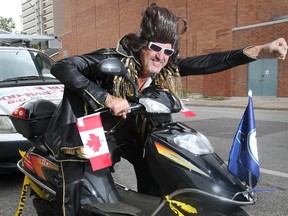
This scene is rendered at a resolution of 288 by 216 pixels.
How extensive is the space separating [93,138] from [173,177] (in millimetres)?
526

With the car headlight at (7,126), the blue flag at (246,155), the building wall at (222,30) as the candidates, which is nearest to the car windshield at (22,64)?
the car headlight at (7,126)

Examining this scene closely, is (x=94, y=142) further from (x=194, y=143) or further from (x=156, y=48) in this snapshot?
(x=156, y=48)

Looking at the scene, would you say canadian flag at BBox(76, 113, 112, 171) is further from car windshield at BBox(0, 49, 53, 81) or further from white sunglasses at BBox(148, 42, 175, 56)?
car windshield at BBox(0, 49, 53, 81)

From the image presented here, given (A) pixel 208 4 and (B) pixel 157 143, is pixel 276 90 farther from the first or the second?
(B) pixel 157 143

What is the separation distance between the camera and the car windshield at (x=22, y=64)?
5664 millimetres

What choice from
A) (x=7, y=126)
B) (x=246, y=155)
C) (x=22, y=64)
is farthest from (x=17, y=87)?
(x=246, y=155)

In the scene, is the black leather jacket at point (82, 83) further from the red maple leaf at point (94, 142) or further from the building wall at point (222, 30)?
the building wall at point (222, 30)

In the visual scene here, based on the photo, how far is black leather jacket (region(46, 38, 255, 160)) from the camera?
2.29m

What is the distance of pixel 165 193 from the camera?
2.19 metres

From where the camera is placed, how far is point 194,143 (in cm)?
208

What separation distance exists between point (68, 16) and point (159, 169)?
47.2 metres

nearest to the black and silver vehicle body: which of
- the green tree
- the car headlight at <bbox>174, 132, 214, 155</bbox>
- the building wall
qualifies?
the car headlight at <bbox>174, 132, 214, 155</bbox>

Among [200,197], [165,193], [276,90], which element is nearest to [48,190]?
[165,193]

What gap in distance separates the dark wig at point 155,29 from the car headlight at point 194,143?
658mm
